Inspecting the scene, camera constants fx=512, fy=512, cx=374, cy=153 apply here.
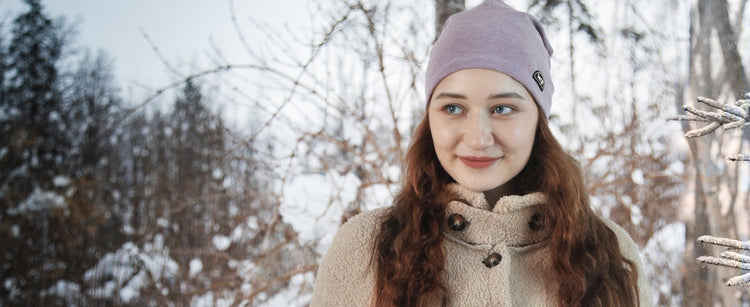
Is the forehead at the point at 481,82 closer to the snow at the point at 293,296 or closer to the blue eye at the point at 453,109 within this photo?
the blue eye at the point at 453,109

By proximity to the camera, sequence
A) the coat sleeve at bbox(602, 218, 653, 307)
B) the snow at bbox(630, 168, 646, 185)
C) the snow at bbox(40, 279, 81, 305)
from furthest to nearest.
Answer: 1. the snow at bbox(40, 279, 81, 305)
2. the snow at bbox(630, 168, 646, 185)
3. the coat sleeve at bbox(602, 218, 653, 307)

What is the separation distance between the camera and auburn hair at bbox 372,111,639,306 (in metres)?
1.33

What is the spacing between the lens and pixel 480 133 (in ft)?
4.29

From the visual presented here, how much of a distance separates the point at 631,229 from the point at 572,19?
4.26 feet

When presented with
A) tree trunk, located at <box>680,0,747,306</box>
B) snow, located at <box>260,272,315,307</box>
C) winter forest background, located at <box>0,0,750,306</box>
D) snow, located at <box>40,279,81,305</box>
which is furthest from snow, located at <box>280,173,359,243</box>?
snow, located at <box>40,279,81,305</box>

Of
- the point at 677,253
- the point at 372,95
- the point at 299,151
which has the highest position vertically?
the point at 372,95

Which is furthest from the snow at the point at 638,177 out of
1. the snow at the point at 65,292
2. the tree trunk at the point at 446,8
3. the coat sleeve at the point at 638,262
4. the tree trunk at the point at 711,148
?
the snow at the point at 65,292

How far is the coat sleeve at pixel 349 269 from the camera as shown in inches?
55.9

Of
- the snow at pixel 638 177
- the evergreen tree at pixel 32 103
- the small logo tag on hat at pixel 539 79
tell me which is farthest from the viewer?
the evergreen tree at pixel 32 103

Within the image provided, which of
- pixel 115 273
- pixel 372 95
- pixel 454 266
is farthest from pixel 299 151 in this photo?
pixel 115 273

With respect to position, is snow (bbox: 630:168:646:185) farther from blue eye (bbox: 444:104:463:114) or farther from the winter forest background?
blue eye (bbox: 444:104:463:114)

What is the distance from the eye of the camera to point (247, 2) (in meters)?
2.91

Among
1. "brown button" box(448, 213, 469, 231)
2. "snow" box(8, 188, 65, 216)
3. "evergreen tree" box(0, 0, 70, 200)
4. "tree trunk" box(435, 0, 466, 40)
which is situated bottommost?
"brown button" box(448, 213, 469, 231)

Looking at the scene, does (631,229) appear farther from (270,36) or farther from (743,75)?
(270,36)
